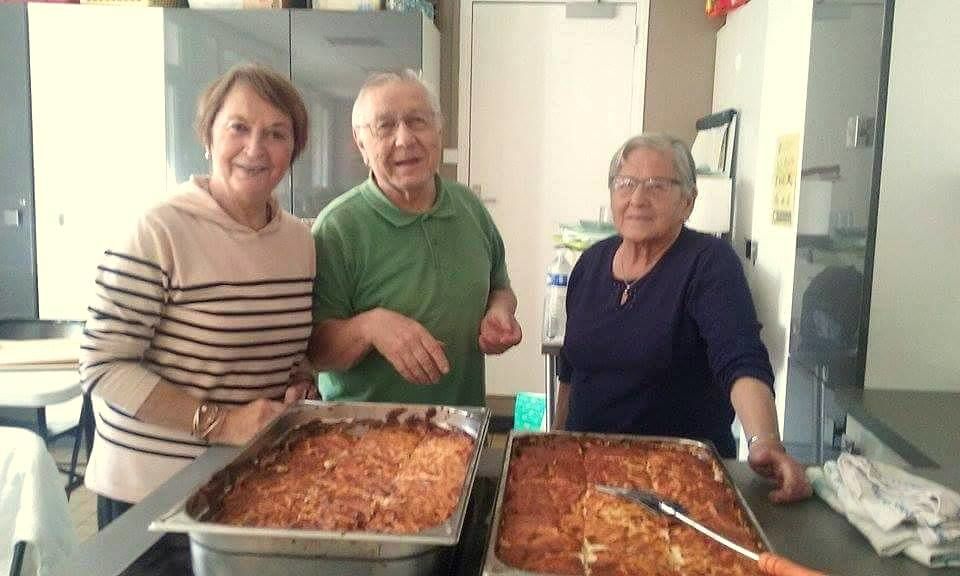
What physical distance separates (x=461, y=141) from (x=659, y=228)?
8.80ft

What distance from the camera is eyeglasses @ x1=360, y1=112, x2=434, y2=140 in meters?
Answer: 1.40

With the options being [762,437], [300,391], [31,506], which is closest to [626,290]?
[762,437]

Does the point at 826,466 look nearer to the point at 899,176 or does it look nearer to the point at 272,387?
the point at 272,387

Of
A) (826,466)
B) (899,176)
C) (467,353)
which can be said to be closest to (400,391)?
(467,353)

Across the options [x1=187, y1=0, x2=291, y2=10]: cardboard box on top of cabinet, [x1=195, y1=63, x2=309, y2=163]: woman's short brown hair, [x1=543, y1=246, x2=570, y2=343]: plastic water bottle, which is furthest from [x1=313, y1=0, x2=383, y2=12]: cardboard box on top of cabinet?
[x1=195, y1=63, x2=309, y2=163]: woman's short brown hair

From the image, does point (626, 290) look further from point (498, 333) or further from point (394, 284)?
point (394, 284)

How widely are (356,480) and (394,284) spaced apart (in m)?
0.51

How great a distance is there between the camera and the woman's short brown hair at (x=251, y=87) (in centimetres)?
131

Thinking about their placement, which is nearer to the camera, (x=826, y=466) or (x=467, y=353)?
(x=826, y=466)

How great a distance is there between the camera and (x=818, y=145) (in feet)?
6.85

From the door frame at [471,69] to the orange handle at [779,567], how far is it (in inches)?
133

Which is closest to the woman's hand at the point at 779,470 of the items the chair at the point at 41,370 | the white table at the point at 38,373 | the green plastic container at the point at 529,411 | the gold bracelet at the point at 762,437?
the gold bracelet at the point at 762,437

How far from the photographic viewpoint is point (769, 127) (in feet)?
8.32

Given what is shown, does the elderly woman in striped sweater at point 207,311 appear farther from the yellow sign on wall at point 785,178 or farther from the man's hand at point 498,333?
the yellow sign on wall at point 785,178
